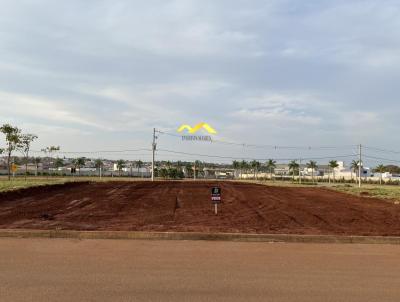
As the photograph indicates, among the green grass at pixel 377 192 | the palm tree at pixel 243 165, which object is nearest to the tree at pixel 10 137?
the green grass at pixel 377 192

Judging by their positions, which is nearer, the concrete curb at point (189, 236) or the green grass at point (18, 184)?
the concrete curb at point (189, 236)

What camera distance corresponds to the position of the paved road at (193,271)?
23.4 ft

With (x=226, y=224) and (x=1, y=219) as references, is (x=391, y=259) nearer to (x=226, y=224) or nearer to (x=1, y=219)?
(x=226, y=224)

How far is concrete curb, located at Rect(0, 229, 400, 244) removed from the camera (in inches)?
491

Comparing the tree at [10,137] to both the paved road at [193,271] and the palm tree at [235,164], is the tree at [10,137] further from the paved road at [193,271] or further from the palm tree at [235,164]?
the palm tree at [235,164]

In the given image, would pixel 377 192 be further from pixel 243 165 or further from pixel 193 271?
pixel 243 165

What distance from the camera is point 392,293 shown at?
7.45 m

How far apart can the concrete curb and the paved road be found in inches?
17.6

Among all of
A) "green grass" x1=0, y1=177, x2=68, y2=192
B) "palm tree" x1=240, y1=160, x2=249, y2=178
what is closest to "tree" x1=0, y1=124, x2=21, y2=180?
"green grass" x1=0, y1=177, x2=68, y2=192

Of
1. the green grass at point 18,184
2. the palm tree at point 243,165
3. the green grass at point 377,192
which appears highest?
the palm tree at point 243,165

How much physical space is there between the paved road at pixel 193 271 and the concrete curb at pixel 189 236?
0.45 m

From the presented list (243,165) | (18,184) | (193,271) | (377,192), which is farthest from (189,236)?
(243,165)

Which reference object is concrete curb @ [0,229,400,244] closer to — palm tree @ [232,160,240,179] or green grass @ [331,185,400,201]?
green grass @ [331,185,400,201]

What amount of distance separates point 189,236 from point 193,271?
3831mm
